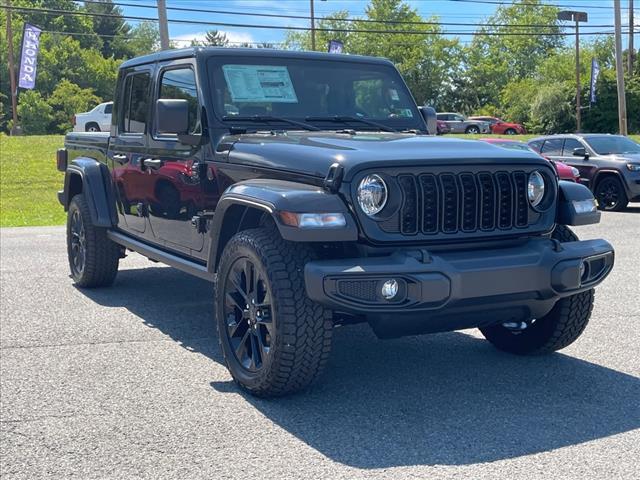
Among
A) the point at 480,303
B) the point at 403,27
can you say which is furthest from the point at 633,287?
the point at 403,27

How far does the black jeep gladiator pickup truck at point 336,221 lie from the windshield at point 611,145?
11805 millimetres

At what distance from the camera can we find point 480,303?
439 cm

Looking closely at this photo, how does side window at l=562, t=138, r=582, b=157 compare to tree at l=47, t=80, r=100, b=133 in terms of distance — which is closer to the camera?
side window at l=562, t=138, r=582, b=157

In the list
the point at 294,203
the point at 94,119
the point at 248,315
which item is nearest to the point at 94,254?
the point at 248,315

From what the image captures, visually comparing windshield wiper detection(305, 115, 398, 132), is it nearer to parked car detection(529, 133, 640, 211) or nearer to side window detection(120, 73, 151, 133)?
side window detection(120, 73, 151, 133)

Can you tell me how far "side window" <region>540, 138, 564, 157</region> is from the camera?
696 inches

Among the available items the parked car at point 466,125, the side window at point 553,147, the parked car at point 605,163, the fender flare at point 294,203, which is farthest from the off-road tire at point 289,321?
the parked car at point 466,125

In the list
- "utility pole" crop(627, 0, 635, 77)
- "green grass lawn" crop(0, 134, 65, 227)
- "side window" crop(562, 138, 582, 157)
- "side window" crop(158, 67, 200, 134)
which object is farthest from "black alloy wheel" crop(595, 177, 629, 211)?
"utility pole" crop(627, 0, 635, 77)

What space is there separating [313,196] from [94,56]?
240 feet

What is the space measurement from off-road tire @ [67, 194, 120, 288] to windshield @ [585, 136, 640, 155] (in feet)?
38.4

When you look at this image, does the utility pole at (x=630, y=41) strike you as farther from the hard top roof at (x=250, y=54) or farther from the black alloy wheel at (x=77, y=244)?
the hard top roof at (x=250, y=54)

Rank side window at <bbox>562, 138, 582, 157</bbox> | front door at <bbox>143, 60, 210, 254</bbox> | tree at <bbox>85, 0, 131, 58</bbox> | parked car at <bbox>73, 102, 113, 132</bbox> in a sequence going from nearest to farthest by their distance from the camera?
front door at <bbox>143, 60, 210, 254</bbox> → side window at <bbox>562, 138, 582, 157</bbox> → parked car at <bbox>73, 102, 113, 132</bbox> → tree at <bbox>85, 0, 131, 58</bbox>

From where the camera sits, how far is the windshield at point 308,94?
5.75m

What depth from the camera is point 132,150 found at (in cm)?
669
